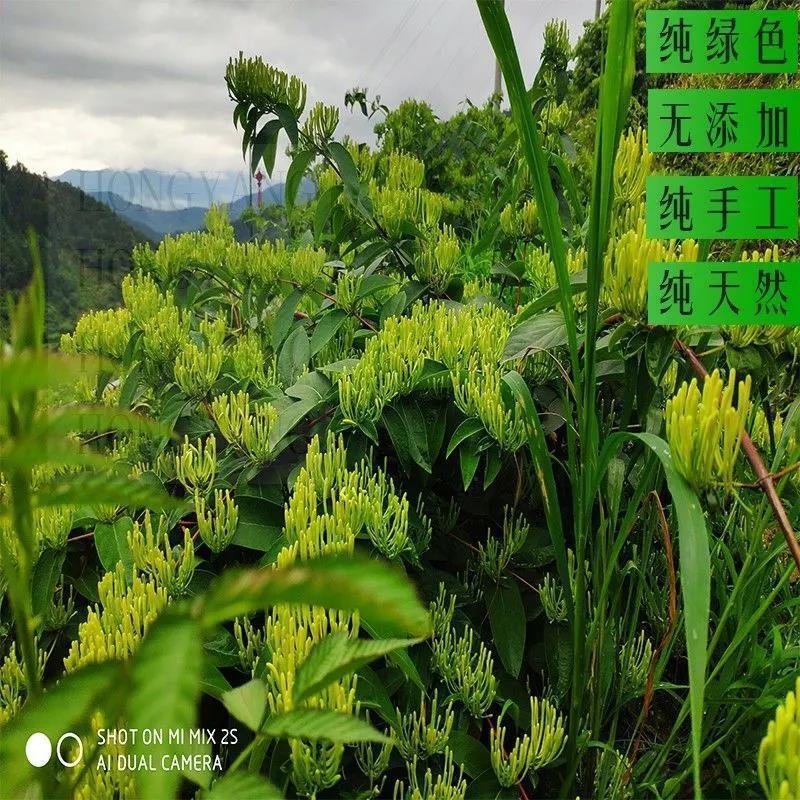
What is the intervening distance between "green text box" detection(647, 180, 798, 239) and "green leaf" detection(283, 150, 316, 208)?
1.60ft

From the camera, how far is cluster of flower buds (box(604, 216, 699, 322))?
23.7 inches

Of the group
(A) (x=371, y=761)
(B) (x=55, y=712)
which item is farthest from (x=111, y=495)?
(A) (x=371, y=761)

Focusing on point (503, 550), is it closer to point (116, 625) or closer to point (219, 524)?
point (219, 524)

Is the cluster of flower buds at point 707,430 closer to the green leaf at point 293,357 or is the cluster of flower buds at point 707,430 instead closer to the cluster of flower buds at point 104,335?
the green leaf at point 293,357

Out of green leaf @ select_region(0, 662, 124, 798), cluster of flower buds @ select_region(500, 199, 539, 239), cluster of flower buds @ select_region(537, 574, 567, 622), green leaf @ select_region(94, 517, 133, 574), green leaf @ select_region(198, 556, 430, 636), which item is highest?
cluster of flower buds @ select_region(500, 199, 539, 239)

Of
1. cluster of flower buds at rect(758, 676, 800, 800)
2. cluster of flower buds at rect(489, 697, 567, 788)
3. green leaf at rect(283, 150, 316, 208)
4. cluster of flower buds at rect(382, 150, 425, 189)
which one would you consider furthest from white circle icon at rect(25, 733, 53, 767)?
cluster of flower buds at rect(382, 150, 425, 189)

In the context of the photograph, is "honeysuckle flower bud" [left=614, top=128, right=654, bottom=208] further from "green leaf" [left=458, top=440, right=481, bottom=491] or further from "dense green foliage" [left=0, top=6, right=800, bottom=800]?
"green leaf" [left=458, top=440, right=481, bottom=491]

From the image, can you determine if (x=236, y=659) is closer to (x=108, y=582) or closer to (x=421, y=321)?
(x=108, y=582)

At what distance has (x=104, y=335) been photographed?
43.6 inches

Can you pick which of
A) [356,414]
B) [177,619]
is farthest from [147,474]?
[177,619]

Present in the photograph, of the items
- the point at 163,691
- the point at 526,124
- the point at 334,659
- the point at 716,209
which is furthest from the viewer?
the point at 716,209

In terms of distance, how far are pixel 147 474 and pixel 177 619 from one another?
0.61 meters

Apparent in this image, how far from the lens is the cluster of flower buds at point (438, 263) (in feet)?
3.34

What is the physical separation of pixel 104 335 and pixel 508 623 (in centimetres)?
75
